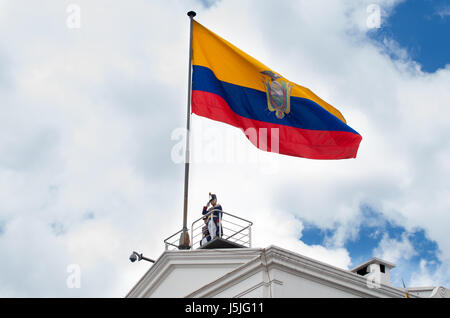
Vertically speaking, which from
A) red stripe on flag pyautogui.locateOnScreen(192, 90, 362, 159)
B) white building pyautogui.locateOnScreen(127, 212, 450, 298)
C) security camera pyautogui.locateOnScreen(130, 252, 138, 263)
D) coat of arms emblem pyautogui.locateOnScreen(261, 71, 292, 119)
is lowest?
white building pyautogui.locateOnScreen(127, 212, 450, 298)

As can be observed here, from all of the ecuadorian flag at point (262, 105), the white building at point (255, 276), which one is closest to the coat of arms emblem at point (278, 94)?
the ecuadorian flag at point (262, 105)

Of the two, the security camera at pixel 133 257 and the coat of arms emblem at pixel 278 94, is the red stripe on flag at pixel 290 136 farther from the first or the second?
the security camera at pixel 133 257

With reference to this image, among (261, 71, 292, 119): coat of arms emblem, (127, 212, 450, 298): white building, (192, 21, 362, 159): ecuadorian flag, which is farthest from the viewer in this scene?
(261, 71, 292, 119): coat of arms emblem

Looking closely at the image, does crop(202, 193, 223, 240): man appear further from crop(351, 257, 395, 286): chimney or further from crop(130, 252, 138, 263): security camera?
crop(351, 257, 395, 286): chimney

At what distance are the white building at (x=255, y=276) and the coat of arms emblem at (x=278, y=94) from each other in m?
4.23

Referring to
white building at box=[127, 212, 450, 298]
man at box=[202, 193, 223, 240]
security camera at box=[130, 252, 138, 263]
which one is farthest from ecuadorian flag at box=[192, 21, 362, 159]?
security camera at box=[130, 252, 138, 263]

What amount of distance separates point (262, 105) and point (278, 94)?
72 cm

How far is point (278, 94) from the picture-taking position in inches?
781

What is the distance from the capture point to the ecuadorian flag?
18.9m

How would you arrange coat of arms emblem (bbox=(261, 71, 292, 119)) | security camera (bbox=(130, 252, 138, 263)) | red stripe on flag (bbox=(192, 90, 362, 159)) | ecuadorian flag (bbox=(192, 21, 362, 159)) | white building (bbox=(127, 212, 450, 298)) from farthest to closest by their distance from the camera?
security camera (bbox=(130, 252, 138, 263)), coat of arms emblem (bbox=(261, 71, 292, 119)), ecuadorian flag (bbox=(192, 21, 362, 159)), red stripe on flag (bbox=(192, 90, 362, 159)), white building (bbox=(127, 212, 450, 298))
